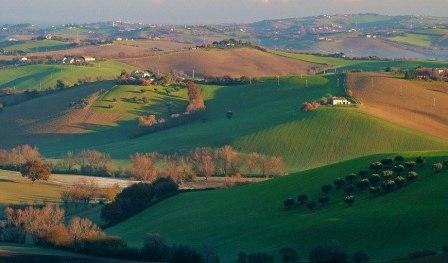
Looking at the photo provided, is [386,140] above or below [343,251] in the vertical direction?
below

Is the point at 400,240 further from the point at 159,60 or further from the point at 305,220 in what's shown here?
the point at 159,60

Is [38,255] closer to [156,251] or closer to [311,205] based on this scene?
[156,251]

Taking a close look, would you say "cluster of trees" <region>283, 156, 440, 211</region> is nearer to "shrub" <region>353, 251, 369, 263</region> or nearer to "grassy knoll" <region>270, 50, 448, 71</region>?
"shrub" <region>353, 251, 369, 263</region>

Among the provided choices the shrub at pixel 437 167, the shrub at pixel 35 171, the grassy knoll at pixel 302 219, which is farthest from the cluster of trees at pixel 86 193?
the shrub at pixel 437 167

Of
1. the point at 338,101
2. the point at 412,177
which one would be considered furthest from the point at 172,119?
the point at 412,177

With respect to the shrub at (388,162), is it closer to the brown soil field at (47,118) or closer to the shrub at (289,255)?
the shrub at (289,255)

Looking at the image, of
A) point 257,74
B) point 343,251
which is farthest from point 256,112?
point 343,251

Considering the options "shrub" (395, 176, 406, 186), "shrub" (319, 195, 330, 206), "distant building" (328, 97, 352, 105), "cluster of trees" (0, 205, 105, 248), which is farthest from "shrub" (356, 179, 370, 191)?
"distant building" (328, 97, 352, 105)

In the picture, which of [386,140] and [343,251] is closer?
[343,251]
